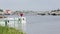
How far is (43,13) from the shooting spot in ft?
420

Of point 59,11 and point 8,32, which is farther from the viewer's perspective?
point 59,11

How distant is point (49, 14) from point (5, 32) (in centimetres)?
11499

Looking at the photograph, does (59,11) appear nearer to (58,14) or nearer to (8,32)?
(58,14)

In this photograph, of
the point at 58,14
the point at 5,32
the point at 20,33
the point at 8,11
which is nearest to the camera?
the point at 5,32

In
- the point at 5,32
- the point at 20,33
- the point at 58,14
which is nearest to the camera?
the point at 5,32

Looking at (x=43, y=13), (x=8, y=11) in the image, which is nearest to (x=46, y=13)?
(x=43, y=13)

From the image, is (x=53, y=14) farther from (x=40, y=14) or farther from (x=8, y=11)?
(x=8, y=11)

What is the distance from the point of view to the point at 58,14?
407 feet

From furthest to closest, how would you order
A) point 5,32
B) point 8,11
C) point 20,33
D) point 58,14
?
point 58,14 → point 8,11 → point 20,33 → point 5,32

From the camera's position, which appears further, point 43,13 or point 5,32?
point 43,13

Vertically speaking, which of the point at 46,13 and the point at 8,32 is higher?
the point at 8,32

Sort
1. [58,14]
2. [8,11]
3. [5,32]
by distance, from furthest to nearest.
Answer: [58,14] < [8,11] < [5,32]

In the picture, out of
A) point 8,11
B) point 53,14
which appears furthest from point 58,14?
point 8,11

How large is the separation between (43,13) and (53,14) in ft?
17.3
